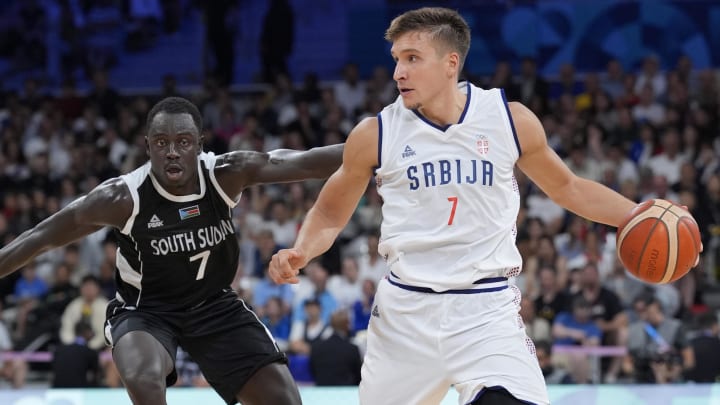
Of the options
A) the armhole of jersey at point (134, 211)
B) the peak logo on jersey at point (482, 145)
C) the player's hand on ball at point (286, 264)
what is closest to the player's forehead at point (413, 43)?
the peak logo on jersey at point (482, 145)

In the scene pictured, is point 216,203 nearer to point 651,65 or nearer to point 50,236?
point 50,236

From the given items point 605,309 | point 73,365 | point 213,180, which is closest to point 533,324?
point 605,309

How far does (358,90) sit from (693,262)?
1130 cm

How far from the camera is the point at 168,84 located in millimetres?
16094

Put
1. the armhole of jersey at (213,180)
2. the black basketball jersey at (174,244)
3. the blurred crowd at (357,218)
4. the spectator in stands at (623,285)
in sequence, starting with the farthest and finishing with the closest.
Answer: the spectator in stands at (623,285)
the blurred crowd at (357,218)
the armhole of jersey at (213,180)
the black basketball jersey at (174,244)

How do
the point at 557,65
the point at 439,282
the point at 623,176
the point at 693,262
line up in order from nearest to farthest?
the point at 439,282, the point at 693,262, the point at 623,176, the point at 557,65

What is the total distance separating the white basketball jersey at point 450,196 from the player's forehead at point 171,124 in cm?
135

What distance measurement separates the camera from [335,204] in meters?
4.48

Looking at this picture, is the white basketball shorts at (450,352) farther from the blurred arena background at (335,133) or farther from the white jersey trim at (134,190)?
the blurred arena background at (335,133)

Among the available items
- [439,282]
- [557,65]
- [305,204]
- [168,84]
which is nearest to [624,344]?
[305,204]

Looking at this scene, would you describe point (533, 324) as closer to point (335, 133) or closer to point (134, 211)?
point (335, 133)

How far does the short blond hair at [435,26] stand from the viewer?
4.26 meters

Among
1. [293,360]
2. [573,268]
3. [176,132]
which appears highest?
[176,132]

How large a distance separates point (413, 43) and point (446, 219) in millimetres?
729
